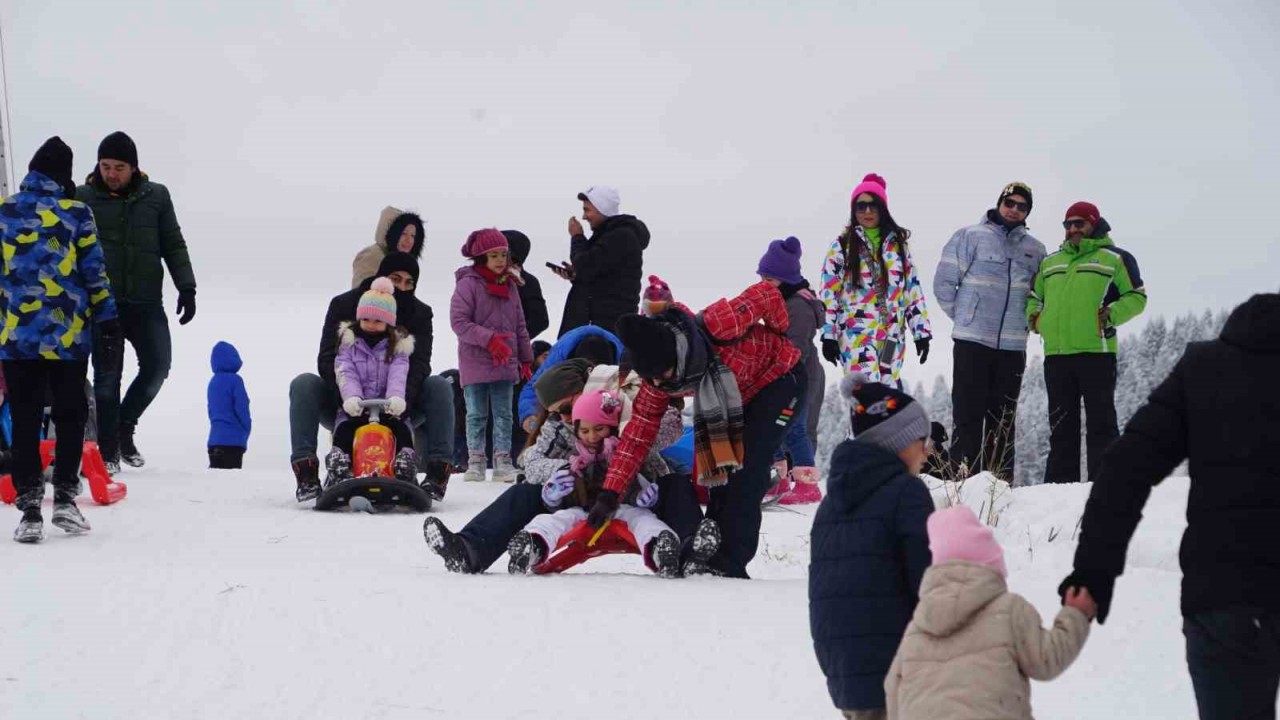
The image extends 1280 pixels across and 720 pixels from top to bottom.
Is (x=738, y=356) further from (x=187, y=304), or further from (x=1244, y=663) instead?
(x=187, y=304)

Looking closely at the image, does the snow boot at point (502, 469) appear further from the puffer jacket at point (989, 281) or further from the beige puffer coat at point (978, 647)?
the beige puffer coat at point (978, 647)

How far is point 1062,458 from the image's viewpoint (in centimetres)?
1018

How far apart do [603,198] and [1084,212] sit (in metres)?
3.71

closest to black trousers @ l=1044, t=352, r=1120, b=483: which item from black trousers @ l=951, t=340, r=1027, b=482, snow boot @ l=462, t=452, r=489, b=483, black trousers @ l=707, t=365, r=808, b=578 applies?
black trousers @ l=951, t=340, r=1027, b=482

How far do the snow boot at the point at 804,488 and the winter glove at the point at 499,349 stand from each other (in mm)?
2505

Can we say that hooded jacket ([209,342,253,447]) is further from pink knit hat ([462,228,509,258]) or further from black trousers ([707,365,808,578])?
black trousers ([707,365,808,578])

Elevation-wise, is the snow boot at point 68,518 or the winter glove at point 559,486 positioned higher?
the winter glove at point 559,486

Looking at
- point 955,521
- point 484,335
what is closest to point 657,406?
point 955,521

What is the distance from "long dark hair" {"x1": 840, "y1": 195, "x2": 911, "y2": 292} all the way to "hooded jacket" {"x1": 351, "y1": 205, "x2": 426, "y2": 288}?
3398mm

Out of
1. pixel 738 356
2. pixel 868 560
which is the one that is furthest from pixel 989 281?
pixel 868 560

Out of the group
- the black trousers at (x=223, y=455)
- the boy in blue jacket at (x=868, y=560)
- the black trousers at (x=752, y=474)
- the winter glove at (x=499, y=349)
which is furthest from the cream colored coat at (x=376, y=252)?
the boy in blue jacket at (x=868, y=560)

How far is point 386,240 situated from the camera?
1155 cm

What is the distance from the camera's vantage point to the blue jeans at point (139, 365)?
10641 mm

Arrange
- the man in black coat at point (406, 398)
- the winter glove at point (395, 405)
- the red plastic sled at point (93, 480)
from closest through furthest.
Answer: the red plastic sled at point (93, 480) < the winter glove at point (395, 405) < the man in black coat at point (406, 398)
